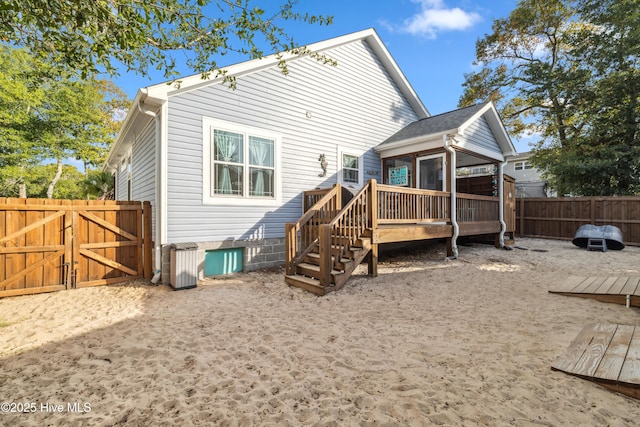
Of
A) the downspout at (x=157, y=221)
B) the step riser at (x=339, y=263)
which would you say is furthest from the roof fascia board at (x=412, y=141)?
the downspout at (x=157, y=221)

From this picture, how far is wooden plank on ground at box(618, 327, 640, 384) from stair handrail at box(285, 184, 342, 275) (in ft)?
15.3

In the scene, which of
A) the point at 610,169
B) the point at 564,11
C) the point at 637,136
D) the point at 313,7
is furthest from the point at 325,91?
the point at 564,11

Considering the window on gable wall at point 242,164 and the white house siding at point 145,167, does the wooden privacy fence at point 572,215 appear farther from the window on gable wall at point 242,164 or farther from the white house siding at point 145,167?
the white house siding at point 145,167

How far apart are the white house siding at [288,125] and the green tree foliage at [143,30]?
1.70m

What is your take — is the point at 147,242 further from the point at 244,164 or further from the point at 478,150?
the point at 478,150

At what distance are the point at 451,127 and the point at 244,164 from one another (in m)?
5.84

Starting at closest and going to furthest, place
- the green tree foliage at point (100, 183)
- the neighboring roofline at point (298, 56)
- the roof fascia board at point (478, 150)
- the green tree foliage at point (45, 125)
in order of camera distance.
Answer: the neighboring roofline at point (298, 56)
the roof fascia board at point (478, 150)
the green tree foliage at point (45, 125)
the green tree foliage at point (100, 183)

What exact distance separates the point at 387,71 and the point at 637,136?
39.1 feet

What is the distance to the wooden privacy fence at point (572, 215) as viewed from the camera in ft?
35.9

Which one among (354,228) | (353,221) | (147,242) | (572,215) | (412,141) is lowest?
(147,242)

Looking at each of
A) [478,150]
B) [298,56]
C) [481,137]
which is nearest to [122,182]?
[298,56]

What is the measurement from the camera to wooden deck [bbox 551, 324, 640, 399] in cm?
232

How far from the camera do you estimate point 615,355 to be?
2.71 meters

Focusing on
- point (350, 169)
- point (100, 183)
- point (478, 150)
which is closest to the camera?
point (478, 150)
